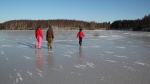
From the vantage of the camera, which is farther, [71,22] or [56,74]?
[71,22]

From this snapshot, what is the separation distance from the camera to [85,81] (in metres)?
3.72

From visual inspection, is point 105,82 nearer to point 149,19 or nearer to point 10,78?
point 10,78

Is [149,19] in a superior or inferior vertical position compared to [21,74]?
superior

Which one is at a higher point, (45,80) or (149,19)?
(149,19)

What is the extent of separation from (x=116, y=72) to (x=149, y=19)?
83945 millimetres

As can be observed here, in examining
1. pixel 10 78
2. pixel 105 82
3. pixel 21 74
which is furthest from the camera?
pixel 21 74

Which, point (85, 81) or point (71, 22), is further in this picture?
point (71, 22)

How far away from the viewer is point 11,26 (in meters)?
121

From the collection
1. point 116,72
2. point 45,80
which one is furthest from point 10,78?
point 116,72

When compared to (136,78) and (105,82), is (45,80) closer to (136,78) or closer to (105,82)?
(105,82)

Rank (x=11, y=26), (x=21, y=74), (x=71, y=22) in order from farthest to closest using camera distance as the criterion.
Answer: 1. (x=71, y=22)
2. (x=11, y=26)
3. (x=21, y=74)

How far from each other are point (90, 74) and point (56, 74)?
35.6 inches

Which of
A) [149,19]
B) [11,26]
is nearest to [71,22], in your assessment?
[11,26]

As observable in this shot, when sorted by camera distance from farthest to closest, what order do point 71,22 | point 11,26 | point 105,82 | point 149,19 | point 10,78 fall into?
point 71,22
point 11,26
point 149,19
point 10,78
point 105,82
